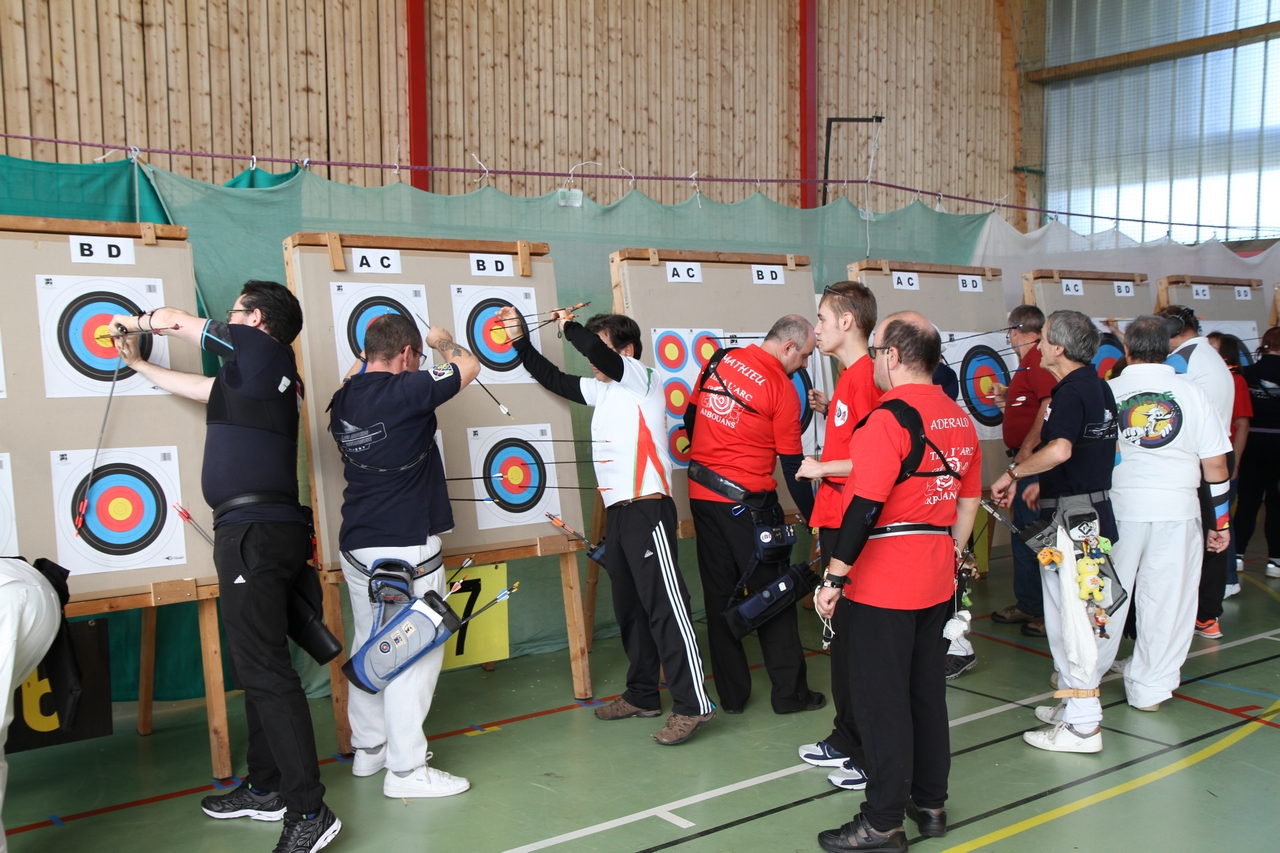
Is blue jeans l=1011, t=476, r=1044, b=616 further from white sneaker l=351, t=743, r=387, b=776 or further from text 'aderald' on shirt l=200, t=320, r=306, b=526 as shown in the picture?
text 'aderald' on shirt l=200, t=320, r=306, b=526

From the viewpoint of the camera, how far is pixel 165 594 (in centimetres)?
313

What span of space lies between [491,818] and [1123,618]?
238 cm

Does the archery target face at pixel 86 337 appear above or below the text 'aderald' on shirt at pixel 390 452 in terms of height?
above

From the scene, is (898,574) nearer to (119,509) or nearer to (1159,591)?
(1159,591)

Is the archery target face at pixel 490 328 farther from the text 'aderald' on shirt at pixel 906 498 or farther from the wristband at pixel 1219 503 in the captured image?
the wristband at pixel 1219 503

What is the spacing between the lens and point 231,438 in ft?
9.01

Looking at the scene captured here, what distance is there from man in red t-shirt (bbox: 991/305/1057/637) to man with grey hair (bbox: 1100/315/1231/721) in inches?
33.7

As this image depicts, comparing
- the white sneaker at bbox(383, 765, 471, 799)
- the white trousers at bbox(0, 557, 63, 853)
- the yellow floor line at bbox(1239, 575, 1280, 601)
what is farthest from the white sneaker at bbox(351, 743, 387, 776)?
the yellow floor line at bbox(1239, 575, 1280, 601)

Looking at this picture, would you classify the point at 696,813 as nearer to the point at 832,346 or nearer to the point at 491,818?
the point at 491,818

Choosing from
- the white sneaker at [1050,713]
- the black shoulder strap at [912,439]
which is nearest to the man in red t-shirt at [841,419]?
the black shoulder strap at [912,439]

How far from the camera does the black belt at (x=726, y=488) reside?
3613mm

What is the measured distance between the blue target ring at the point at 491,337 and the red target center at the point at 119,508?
1293 mm

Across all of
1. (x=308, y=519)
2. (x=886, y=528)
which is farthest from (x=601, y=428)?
(x=886, y=528)

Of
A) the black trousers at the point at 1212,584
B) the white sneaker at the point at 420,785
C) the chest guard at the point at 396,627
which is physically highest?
the chest guard at the point at 396,627
